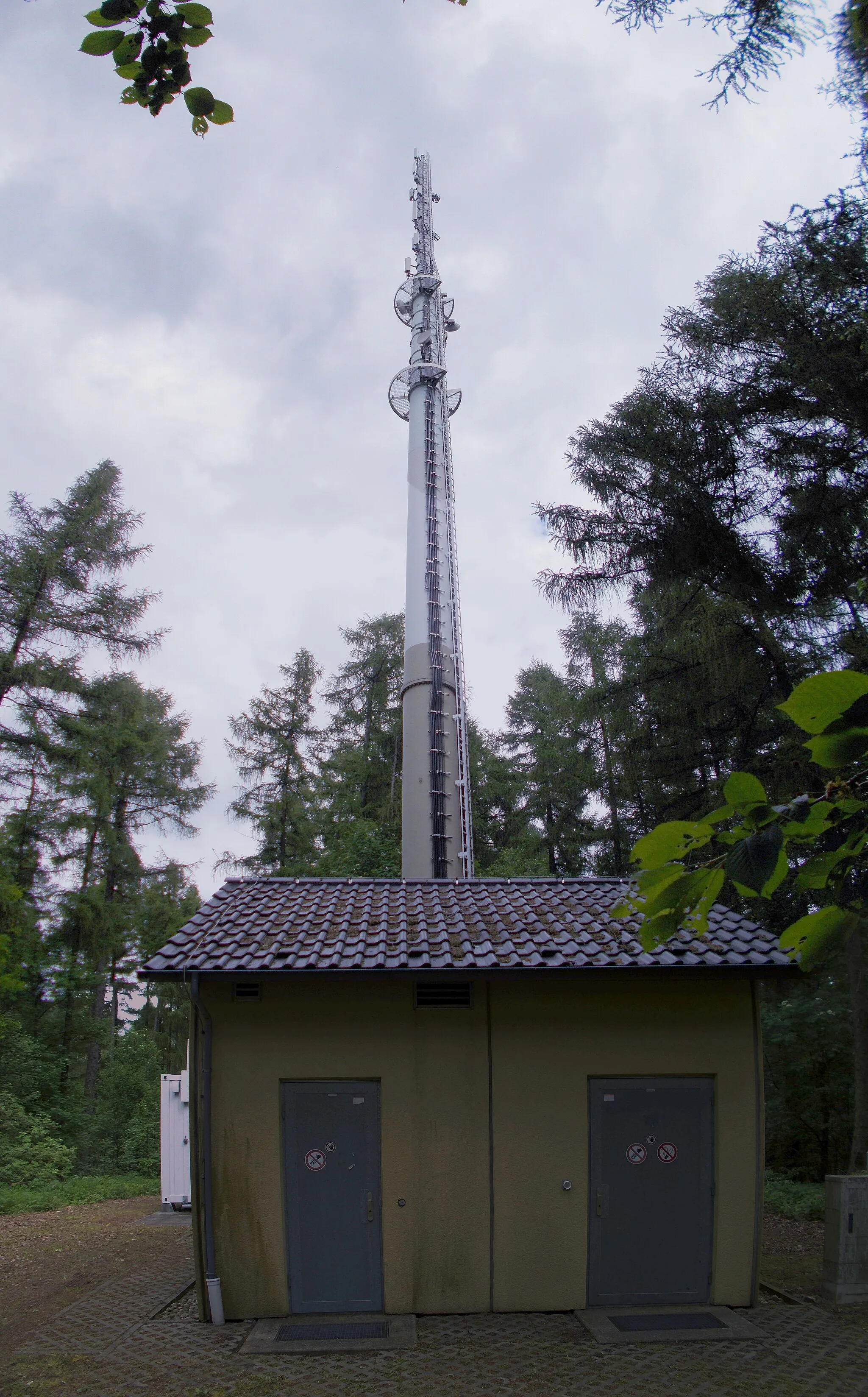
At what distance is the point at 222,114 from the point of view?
254 cm

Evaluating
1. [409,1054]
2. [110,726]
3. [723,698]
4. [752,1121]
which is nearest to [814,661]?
[723,698]

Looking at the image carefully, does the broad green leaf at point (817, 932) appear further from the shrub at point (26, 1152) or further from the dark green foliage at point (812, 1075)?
the shrub at point (26, 1152)

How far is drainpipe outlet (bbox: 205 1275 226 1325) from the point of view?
741cm

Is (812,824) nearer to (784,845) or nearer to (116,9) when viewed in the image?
(784,845)

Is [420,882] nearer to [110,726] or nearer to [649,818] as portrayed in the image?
[649,818]

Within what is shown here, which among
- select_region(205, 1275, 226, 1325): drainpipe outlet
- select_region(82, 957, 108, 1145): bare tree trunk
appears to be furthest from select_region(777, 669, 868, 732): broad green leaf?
select_region(82, 957, 108, 1145): bare tree trunk

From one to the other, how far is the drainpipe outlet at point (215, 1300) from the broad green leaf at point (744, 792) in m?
7.60

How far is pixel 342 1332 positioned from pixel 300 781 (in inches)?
819

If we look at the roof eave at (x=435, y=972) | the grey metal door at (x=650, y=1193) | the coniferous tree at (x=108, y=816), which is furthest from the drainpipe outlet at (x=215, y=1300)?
the coniferous tree at (x=108, y=816)

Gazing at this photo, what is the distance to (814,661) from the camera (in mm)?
12695

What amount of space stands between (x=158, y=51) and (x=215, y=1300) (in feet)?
28.0

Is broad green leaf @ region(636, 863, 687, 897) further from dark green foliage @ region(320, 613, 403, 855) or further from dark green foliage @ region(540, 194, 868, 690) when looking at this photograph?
dark green foliage @ region(320, 613, 403, 855)

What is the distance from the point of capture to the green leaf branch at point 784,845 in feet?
6.02

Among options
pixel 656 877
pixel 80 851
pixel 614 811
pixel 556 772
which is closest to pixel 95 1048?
pixel 80 851
